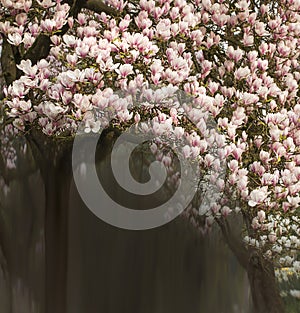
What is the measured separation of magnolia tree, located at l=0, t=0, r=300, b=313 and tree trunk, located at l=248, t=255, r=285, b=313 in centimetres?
52

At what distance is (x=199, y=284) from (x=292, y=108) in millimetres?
3096

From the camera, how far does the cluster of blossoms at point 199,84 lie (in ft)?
20.3

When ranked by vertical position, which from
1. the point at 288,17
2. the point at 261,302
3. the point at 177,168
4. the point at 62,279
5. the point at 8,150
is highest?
the point at 288,17

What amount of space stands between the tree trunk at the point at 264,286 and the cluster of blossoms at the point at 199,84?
2.91ft

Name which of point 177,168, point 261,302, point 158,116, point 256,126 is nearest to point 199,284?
point 261,302

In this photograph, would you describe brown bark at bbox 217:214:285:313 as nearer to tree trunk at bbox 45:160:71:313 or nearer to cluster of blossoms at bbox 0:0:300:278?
cluster of blossoms at bbox 0:0:300:278

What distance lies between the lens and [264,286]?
843 centimetres

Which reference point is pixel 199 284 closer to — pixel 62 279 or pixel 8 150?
pixel 62 279

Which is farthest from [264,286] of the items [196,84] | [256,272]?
[196,84]

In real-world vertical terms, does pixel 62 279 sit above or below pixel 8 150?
below

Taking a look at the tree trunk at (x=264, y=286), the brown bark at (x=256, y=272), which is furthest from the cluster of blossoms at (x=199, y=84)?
the tree trunk at (x=264, y=286)

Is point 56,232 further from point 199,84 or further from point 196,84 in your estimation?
point 196,84

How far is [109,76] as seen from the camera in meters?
6.17

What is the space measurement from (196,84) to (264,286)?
130 inches
